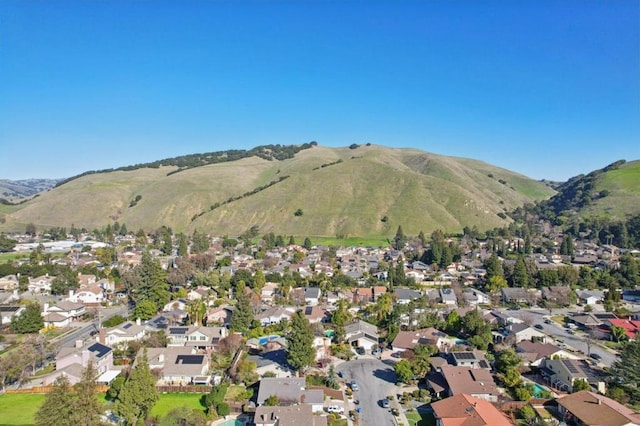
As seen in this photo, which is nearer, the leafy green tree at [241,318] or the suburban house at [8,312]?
the leafy green tree at [241,318]

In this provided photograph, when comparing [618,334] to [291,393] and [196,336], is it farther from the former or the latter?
[196,336]

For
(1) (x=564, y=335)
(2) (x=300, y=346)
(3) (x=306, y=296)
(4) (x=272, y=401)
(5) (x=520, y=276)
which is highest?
(5) (x=520, y=276)

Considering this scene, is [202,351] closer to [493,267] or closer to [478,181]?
[493,267]

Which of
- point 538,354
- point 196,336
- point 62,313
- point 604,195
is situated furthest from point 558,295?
point 604,195

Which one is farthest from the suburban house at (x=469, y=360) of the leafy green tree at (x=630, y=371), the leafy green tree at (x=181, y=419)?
the leafy green tree at (x=181, y=419)

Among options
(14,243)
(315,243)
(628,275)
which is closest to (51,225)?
(14,243)

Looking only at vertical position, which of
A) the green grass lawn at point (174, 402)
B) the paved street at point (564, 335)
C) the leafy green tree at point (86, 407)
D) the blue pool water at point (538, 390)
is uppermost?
the leafy green tree at point (86, 407)

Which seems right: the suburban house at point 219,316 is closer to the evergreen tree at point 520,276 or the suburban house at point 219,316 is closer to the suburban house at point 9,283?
the suburban house at point 9,283
